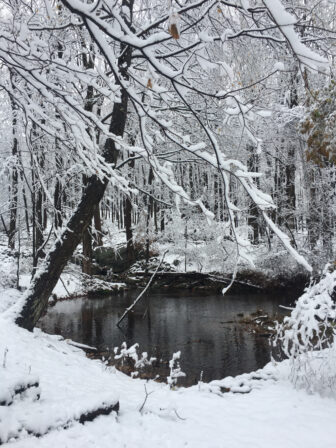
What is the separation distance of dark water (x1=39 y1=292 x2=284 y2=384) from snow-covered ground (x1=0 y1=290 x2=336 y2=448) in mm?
2010

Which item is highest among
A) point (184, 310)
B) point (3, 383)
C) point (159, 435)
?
point (3, 383)

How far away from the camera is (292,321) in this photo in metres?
5.11

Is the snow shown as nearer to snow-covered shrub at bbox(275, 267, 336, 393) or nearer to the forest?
the forest

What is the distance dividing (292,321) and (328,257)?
9119 millimetres

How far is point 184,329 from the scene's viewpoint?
1016 centimetres

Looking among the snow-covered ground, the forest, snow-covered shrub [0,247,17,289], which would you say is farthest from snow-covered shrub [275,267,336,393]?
snow-covered shrub [0,247,17,289]

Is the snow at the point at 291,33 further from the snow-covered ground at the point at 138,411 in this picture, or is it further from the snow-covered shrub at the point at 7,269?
the snow-covered shrub at the point at 7,269

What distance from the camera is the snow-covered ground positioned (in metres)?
2.95

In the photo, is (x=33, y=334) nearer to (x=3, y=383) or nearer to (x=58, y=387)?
(x=58, y=387)

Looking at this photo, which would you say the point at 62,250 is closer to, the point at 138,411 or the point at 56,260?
the point at 56,260

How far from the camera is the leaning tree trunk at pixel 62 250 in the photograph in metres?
5.71

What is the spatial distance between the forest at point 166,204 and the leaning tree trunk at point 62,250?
0.08ft

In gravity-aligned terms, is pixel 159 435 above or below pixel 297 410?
above

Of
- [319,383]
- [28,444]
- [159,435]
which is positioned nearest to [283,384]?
[319,383]
